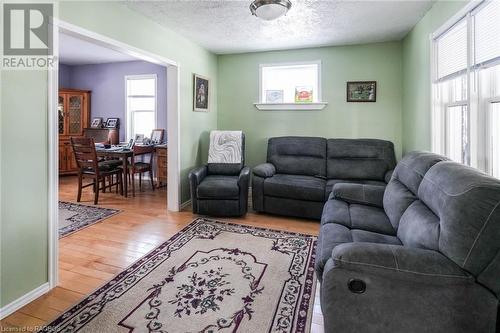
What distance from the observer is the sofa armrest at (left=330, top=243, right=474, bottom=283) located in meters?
1.26

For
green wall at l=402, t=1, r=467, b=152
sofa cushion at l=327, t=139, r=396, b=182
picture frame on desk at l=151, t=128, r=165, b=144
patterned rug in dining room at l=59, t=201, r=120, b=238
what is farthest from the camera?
picture frame on desk at l=151, t=128, r=165, b=144

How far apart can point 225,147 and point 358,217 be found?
2.47 meters

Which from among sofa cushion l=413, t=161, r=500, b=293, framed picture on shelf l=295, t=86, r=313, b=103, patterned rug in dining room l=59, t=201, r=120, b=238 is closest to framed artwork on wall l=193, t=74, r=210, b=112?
framed picture on shelf l=295, t=86, r=313, b=103

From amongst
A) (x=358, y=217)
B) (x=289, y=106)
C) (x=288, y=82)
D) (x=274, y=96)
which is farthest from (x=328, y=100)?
(x=358, y=217)

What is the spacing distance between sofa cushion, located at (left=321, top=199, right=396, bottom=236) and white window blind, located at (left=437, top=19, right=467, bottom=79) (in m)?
1.38

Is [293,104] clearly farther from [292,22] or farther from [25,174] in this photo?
[25,174]

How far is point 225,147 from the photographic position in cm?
430

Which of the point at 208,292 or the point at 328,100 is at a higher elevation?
the point at 328,100

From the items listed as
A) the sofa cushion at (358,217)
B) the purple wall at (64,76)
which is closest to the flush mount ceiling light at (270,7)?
the sofa cushion at (358,217)

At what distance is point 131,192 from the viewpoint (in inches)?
200

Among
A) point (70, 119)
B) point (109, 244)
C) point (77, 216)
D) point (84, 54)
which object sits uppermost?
point (84, 54)

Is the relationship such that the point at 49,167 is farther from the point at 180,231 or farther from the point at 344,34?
the point at 344,34

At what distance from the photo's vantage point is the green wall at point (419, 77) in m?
2.82

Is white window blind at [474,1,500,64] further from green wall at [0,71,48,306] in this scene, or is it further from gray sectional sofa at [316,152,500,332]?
green wall at [0,71,48,306]
